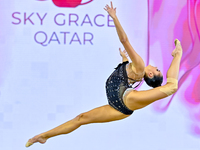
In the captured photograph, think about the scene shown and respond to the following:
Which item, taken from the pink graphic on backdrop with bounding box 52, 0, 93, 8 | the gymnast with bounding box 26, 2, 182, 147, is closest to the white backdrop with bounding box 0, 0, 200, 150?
the pink graphic on backdrop with bounding box 52, 0, 93, 8

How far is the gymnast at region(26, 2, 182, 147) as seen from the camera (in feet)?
8.41

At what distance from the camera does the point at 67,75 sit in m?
3.55

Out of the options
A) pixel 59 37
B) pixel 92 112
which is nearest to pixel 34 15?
pixel 59 37

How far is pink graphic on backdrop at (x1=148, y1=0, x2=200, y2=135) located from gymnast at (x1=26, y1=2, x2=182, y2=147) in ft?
2.63

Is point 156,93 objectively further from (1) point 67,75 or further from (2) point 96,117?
(1) point 67,75

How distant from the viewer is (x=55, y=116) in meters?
3.53

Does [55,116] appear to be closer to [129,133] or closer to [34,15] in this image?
[129,133]

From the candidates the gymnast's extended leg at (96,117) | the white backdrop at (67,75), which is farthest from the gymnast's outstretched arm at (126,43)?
the white backdrop at (67,75)

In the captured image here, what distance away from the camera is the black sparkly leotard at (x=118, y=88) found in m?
2.75

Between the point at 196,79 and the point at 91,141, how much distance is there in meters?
1.24

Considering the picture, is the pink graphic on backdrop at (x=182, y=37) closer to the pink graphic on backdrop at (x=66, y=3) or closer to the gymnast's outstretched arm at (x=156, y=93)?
the pink graphic on backdrop at (x=66, y=3)

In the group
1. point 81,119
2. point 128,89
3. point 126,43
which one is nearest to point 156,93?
point 128,89

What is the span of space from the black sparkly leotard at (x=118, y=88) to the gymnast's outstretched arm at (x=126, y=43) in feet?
0.54

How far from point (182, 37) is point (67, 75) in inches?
48.3
